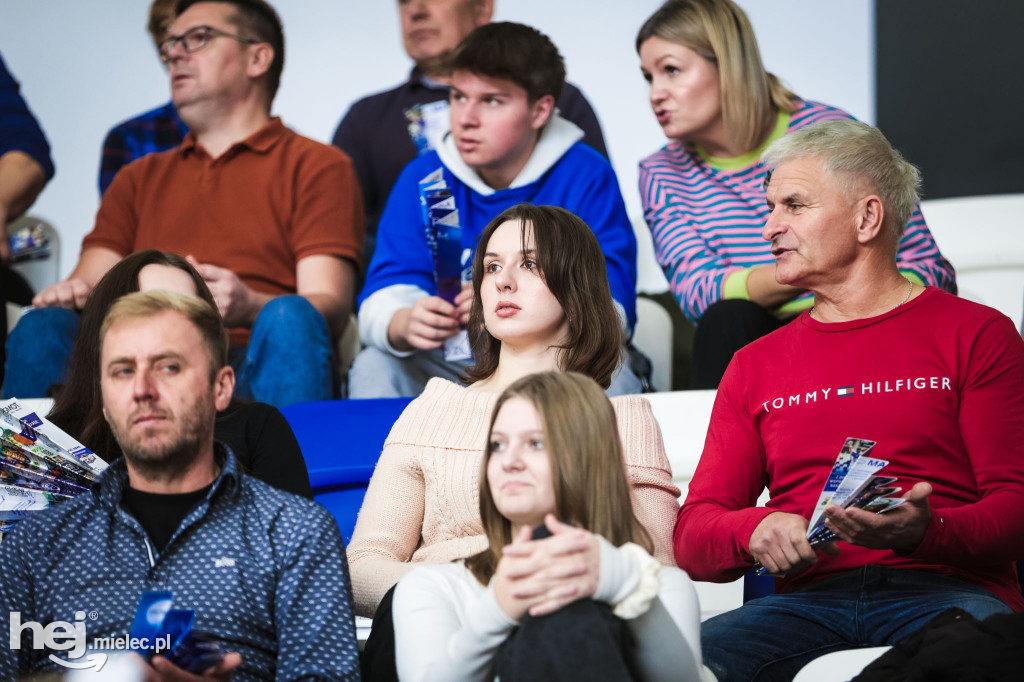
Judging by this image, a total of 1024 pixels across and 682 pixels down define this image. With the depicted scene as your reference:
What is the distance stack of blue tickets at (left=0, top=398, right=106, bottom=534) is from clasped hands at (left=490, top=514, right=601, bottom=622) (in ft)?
2.03

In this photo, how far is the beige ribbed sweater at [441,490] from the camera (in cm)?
173

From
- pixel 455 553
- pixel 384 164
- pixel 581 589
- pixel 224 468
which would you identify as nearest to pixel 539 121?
pixel 384 164

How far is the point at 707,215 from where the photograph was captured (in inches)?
105

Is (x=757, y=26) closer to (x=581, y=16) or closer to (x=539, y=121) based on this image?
(x=581, y=16)

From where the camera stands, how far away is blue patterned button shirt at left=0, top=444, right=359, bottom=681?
4.60 feet

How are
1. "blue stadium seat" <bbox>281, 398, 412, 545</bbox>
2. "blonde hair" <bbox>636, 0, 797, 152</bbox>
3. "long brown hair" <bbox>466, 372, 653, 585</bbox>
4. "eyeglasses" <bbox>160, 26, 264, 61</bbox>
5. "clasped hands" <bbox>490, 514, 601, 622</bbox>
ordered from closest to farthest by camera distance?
"clasped hands" <bbox>490, 514, 601, 622</bbox> < "long brown hair" <bbox>466, 372, 653, 585</bbox> < "blue stadium seat" <bbox>281, 398, 412, 545</bbox> < "blonde hair" <bbox>636, 0, 797, 152</bbox> < "eyeglasses" <bbox>160, 26, 264, 61</bbox>

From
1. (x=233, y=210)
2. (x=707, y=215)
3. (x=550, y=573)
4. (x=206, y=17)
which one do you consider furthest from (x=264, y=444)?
(x=206, y=17)

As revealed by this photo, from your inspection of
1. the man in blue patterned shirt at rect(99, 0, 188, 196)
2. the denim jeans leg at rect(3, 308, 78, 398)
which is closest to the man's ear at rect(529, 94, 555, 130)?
the denim jeans leg at rect(3, 308, 78, 398)

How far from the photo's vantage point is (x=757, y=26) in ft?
10.9

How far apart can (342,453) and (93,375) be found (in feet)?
1.47

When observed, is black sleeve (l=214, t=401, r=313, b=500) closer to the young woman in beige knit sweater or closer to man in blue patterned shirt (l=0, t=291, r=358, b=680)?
the young woman in beige knit sweater

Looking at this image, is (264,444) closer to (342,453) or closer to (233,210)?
(342,453)

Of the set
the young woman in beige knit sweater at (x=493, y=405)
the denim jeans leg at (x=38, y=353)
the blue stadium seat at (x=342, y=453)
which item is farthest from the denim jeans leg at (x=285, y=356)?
the young woman in beige knit sweater at (x=493, y=405)

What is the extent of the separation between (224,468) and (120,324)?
0.74ft
